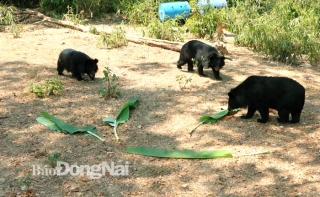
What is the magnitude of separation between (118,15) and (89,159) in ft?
33.3

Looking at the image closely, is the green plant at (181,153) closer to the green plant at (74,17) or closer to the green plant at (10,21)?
the green plant at (10,21)

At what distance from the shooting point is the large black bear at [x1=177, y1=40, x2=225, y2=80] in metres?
9.56

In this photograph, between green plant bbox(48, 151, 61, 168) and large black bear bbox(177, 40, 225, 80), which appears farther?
large black bear bbox(177, 40, 225, 80)

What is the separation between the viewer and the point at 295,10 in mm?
12773

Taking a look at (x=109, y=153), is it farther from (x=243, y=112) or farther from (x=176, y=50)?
(x=176, y=50)

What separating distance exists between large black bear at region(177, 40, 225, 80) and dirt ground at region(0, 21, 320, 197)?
0.23 m

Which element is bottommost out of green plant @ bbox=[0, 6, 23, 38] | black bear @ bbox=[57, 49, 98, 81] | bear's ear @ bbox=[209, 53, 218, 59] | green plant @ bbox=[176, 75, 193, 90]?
green plant @ bbox=[176, 75, 193, 90]

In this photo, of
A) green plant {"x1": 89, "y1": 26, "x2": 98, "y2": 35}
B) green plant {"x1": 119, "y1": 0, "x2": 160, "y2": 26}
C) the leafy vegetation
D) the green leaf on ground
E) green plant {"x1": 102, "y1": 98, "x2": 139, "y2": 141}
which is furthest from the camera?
green plant {"x1": 119, "y1": 0, "x2": 160, "y2": 26}

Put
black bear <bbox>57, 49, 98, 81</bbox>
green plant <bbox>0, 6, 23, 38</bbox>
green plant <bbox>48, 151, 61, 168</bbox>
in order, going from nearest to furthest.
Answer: green plant <bbox>48, 151, 61, 168</bbox>, black bear <bbox>57, 49, 98, 81</bbox>, green plant <bbox>0, 6, 23, 38</bbox>

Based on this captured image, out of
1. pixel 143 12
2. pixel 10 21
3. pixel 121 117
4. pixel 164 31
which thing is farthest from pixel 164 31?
pixel 121 117

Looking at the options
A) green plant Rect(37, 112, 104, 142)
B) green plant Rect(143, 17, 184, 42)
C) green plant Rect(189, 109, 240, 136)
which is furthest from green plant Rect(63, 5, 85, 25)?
green plant Rect(189, 109, 240, 136)

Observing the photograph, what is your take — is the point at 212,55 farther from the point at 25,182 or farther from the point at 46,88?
the point at 25,182

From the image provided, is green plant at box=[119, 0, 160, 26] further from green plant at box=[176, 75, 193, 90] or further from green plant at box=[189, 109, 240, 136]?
green plant at box=[189, 109, 240, 136]

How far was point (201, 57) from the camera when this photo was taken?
9.59 metres
